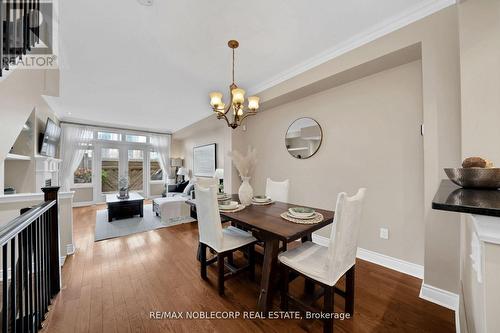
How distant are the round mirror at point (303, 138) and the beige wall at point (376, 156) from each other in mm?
81

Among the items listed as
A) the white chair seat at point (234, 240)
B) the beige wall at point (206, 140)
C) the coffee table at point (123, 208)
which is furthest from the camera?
the beige wall at point (206, 140)

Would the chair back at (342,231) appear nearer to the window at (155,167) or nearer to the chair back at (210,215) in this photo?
the chair back at (210,215)

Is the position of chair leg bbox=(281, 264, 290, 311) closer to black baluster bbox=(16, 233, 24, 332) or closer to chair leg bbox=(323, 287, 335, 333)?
chair leg bbox=(323, 287, 335, 333)

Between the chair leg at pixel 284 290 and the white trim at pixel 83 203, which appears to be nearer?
the chair leg at pixel 284 290

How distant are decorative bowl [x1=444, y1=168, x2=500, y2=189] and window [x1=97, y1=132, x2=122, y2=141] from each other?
7817mm

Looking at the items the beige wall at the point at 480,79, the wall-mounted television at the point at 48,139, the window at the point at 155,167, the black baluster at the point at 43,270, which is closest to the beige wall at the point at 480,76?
the beige wall at the point at 480,79

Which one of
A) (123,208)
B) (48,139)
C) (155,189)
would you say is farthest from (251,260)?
(155,189)

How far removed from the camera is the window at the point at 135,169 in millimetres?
6648

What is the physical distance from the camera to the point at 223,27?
189 cm

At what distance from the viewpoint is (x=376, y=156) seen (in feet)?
7.52

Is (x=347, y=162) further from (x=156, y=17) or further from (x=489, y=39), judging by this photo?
(x=156, y=17)

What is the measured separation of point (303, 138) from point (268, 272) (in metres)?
2.10

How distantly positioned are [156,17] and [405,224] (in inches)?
130

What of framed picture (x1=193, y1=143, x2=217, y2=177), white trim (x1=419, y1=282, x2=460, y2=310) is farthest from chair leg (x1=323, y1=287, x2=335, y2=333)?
framed picture (x1=193, y1=143, x2=217, y2=177)
